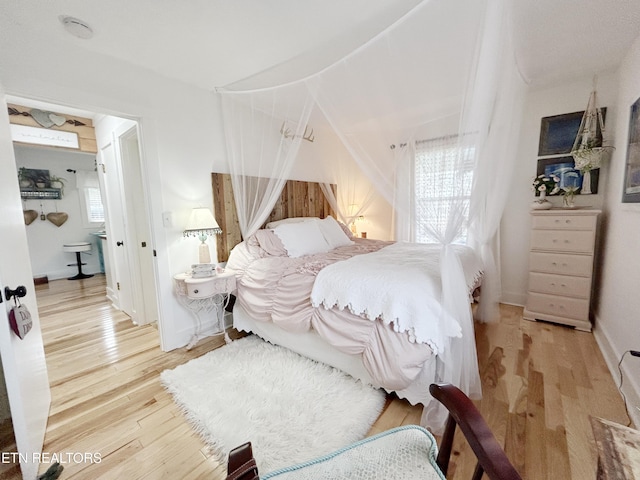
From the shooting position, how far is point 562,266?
2.55 m

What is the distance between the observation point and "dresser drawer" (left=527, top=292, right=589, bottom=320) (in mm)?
2475

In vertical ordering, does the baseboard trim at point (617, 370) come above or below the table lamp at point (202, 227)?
below

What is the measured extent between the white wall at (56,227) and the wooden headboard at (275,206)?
14.2 feet

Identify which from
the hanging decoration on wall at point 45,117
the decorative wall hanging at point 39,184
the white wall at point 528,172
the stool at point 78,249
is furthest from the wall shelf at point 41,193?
the white wall at point 528,172

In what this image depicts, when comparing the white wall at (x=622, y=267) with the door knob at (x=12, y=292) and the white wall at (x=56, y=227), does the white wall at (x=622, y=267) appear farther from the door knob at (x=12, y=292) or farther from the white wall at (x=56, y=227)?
the white wall at (x=56, y=227)

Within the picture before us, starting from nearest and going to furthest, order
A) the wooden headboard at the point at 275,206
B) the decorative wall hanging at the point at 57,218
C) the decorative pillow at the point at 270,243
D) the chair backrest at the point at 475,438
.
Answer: the chair backrest at the point at 475,438 → the decorative pillow at the point at 270,243 → the wooden headboard at the point at 275,206 → the decorative wall hanging at the point at 57,218

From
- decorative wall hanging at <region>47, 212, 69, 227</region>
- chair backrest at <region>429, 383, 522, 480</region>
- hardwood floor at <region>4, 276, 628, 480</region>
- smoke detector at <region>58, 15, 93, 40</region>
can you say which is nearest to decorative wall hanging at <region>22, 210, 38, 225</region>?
decorative wall hanging at <region>47, 212, 69, 227</region>

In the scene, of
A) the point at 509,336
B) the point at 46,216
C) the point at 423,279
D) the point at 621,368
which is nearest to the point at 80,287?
the point at 46,216

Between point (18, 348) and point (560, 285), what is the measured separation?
4055mm

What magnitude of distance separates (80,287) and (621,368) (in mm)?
6756

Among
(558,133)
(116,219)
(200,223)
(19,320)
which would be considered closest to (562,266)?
(558,133)

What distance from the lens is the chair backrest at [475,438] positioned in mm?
542

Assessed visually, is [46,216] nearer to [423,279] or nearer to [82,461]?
[82,461]

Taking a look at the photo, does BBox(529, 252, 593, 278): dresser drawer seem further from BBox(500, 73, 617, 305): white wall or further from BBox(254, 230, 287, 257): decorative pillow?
BBox(254, 230, 287, 257): decorative pillow
